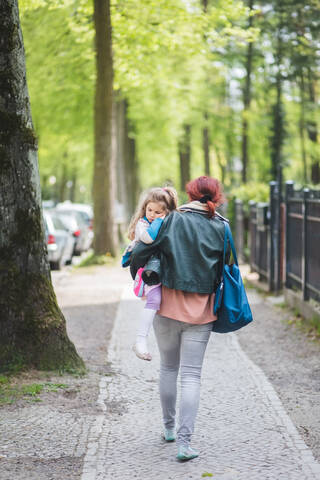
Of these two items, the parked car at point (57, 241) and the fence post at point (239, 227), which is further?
the fence post at point (239, 227)

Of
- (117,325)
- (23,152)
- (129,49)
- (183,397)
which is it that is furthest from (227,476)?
(129,49)

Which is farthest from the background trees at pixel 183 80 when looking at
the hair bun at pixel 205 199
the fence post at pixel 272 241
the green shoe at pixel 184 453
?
the green shoe at pixel 184 453

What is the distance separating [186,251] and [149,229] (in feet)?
0.88

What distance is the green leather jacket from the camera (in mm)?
4688

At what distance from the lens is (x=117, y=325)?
1038 cm

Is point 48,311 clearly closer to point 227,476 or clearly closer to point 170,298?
point 170,298

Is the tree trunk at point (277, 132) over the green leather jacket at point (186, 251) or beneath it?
over

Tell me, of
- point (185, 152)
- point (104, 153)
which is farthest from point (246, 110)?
point (104, 153)

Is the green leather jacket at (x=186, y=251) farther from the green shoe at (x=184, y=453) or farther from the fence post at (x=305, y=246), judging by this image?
the fence post at (x=305, y=246)

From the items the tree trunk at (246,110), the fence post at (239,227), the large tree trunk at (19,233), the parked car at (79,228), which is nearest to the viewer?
the large tree trunk at (19,233)

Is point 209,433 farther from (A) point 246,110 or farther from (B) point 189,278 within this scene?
(A) point 246,110

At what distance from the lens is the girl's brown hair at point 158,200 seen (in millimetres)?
4812

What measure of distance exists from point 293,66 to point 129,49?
1243 cm

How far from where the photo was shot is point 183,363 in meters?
4.74
